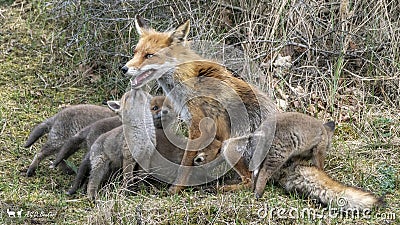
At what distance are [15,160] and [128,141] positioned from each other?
1721 mm

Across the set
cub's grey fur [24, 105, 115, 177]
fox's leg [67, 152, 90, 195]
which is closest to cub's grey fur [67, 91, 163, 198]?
fox's leg [67, 152, 90, 195]

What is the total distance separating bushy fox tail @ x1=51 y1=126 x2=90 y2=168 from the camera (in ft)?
23.0

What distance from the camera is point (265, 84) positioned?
27.2 ft

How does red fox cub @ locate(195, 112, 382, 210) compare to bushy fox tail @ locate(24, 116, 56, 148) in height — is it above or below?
above

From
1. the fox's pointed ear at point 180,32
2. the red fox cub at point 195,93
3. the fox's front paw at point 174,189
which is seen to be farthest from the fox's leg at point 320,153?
the fox's pointed ear at point 180,32

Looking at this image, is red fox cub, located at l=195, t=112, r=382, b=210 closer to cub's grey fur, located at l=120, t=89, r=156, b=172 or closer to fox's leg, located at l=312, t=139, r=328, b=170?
fox's leg, located at l=312, t=139, r=328, b=170

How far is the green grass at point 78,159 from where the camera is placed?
587 centimetres

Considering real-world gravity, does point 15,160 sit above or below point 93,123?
below

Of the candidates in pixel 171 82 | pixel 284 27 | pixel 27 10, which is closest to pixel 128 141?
pixel 171 82

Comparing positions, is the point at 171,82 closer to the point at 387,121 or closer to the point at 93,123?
the point at 93,123

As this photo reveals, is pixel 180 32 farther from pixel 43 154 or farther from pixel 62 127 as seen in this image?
pixel 43 154

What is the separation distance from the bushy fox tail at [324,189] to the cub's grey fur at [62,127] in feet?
7.65

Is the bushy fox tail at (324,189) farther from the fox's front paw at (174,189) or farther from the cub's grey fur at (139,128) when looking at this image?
the cub's grey fur at (139,128)

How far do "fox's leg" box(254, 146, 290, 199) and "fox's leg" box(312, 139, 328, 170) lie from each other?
1.11ft
